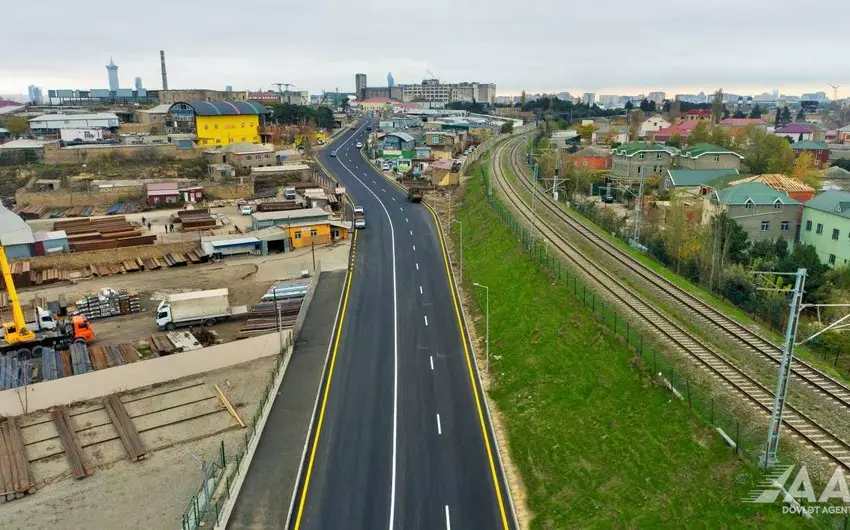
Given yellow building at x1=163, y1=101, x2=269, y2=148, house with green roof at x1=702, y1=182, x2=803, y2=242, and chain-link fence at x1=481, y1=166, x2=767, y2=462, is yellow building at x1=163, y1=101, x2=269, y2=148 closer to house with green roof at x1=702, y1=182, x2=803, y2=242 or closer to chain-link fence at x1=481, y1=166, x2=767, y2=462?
chain-link fence at x1=481, y1=166, x2=767, y2=462

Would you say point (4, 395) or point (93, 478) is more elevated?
point (4, 395)

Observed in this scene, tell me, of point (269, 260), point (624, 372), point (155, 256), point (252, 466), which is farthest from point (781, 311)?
point (155, 256)

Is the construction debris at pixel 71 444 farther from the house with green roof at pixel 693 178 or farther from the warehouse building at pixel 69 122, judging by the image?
the warehouse building at pixel 69 122

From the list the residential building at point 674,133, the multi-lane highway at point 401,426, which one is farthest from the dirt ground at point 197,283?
the residential building at point 674,133

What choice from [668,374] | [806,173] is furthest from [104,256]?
[806,173]

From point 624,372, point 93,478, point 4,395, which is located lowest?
point 93,478

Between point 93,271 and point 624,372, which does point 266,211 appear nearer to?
point 93,271
